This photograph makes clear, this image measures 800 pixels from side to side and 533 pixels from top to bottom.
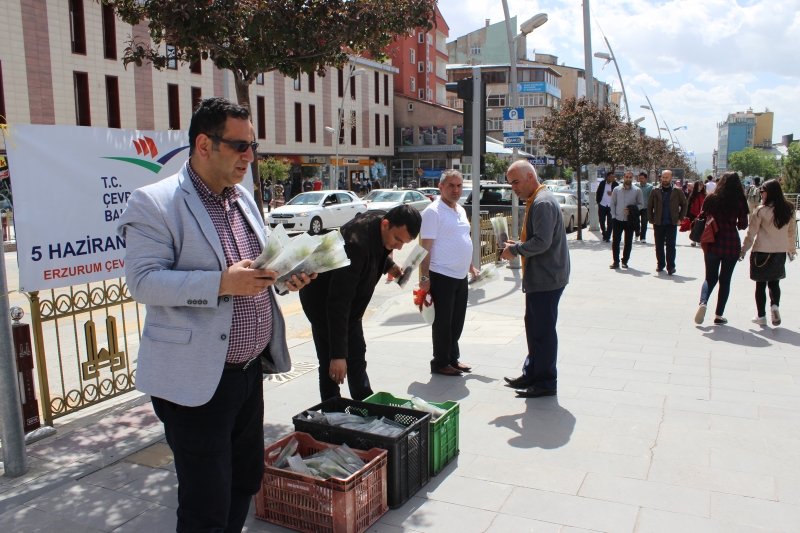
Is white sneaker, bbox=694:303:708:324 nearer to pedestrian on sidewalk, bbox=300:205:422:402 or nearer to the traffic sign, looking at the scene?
pedestrian on sidewalk, bbox=300:205:422:402

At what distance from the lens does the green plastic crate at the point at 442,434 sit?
12.1 ft

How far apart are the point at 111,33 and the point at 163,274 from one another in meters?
35.9

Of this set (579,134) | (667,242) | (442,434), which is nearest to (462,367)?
(442,434)

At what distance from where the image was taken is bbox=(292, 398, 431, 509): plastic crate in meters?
3.35

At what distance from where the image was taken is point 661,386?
17.7ft

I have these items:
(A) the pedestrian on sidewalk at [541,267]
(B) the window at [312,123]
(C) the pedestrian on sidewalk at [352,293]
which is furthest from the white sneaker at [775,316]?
(B) the window at [312,123]

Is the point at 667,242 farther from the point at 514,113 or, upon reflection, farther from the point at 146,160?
the point at 146,160

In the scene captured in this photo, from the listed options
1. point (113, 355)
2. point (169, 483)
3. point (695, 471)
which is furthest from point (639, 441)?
point (113, 355)

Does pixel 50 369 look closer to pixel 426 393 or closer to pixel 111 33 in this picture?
pixel 426 393

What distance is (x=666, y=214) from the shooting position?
38.2ft

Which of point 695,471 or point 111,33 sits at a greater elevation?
point 111,33

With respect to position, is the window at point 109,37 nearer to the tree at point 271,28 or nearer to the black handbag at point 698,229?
the tree at point 271,28

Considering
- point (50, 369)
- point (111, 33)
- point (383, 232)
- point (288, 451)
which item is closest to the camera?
point (288, 451)

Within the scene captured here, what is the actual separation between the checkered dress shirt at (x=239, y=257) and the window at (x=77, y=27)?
33.8 metres
